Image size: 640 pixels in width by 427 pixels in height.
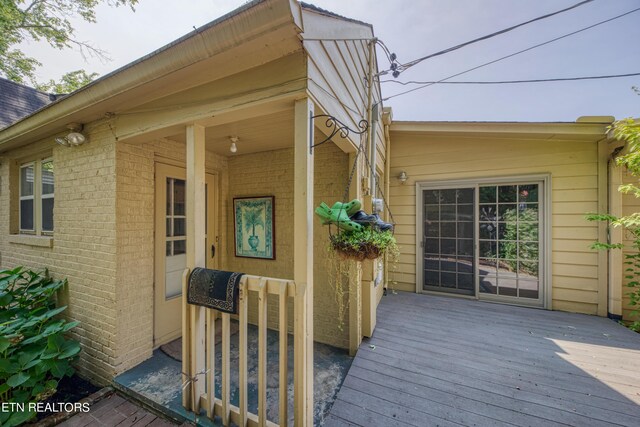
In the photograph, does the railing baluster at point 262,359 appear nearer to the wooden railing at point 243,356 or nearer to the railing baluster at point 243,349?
the wooden railing at point 243,356

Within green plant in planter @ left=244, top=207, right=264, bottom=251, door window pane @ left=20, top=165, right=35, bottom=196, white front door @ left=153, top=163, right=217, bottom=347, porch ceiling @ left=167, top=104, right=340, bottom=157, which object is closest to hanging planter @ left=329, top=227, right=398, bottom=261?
porch ceiling @ left=167, top=104, right=340, bottom=157

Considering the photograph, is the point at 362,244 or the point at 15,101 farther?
the point at 15,101

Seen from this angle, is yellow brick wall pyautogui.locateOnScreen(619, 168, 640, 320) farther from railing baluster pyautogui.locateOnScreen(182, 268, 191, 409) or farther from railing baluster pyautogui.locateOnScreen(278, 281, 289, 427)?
railing baluster pyautogui.locateOnScreen(182, 268, 191, 409)

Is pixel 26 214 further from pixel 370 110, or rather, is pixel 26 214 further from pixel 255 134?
pixel 370 110

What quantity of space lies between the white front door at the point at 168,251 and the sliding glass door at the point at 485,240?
12.9 feet

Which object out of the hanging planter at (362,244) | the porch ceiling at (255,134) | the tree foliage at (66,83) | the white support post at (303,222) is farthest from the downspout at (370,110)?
the tree foliage at (66,83)

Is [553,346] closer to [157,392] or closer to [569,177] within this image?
[569,177]

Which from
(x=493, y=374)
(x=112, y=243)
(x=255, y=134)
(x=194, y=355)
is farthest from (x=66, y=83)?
(x=493, y=374)

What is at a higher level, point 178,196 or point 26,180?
point 26,180

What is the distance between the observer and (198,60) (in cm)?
146

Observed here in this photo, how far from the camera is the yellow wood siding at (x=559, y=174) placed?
11.1 ft

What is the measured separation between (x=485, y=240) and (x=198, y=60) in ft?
15.2

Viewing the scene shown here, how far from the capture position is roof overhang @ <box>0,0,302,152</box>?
3.99ft

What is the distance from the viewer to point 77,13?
669 centimetres
